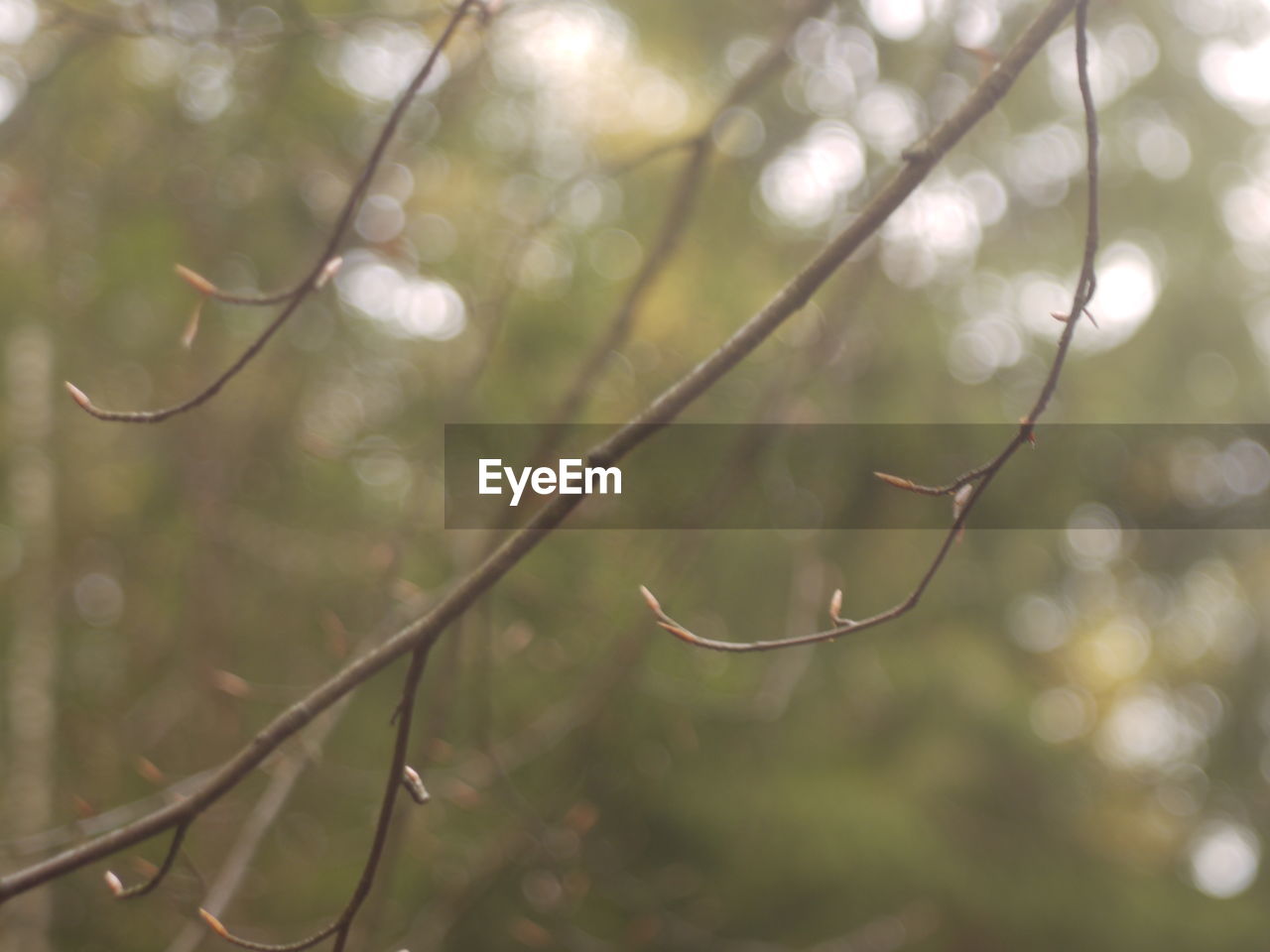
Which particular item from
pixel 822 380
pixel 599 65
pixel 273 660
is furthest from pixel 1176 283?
pixel 273 660

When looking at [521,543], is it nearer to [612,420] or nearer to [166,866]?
[166,866]

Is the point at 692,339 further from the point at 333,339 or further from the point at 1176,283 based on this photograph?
the point at 1176,283

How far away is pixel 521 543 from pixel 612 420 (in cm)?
181

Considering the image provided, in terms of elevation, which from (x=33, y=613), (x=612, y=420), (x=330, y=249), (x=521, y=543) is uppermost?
(x=612, y=420)

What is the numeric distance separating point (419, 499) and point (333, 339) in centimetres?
168

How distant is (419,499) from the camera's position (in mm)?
1552

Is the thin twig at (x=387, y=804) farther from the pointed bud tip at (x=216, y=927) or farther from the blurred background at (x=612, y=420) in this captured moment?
the blurred background at (x=612, y=420)

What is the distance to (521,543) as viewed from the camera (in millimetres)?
594

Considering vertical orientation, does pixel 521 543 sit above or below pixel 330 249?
below

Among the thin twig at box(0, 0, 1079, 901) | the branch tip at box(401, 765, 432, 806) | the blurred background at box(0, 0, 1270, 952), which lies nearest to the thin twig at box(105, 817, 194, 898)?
the thin twig at box(0, 0, 1079, 901)

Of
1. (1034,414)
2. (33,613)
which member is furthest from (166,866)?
(33,613)

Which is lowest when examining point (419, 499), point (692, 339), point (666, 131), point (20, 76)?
point (419, 499)

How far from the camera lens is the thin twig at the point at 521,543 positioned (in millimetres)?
589

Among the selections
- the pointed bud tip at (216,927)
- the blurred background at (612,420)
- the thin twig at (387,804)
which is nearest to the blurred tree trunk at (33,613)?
the blurred background at (612,420)
